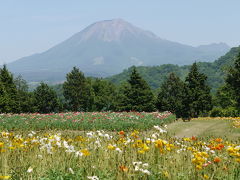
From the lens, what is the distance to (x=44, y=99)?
1788 inches

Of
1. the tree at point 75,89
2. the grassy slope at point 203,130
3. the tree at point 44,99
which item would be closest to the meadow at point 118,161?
the grassy slope at point 203,130

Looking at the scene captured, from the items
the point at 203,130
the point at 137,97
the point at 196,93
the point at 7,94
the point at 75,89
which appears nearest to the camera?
the point at 203,130

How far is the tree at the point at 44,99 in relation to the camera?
45.3m

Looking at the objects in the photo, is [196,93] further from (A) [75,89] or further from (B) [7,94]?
(B) [7,94]

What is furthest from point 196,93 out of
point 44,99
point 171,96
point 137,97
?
point 44,99

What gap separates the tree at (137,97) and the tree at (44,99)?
1175cm

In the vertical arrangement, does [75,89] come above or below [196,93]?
above

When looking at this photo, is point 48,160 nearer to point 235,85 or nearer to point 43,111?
point 235,85

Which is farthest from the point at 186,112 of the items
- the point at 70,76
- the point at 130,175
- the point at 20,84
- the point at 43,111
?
the point at 130,175

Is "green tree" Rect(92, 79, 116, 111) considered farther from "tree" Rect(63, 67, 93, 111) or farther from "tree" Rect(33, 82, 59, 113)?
"tree" Rect(33, 82, 59, 113)

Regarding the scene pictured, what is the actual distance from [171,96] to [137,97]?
727 cm

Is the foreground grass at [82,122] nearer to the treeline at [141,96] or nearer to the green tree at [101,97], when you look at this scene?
the treeline at [141,96]

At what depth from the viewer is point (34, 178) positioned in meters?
4.12

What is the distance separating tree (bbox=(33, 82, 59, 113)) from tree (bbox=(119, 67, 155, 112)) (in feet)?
38.6
